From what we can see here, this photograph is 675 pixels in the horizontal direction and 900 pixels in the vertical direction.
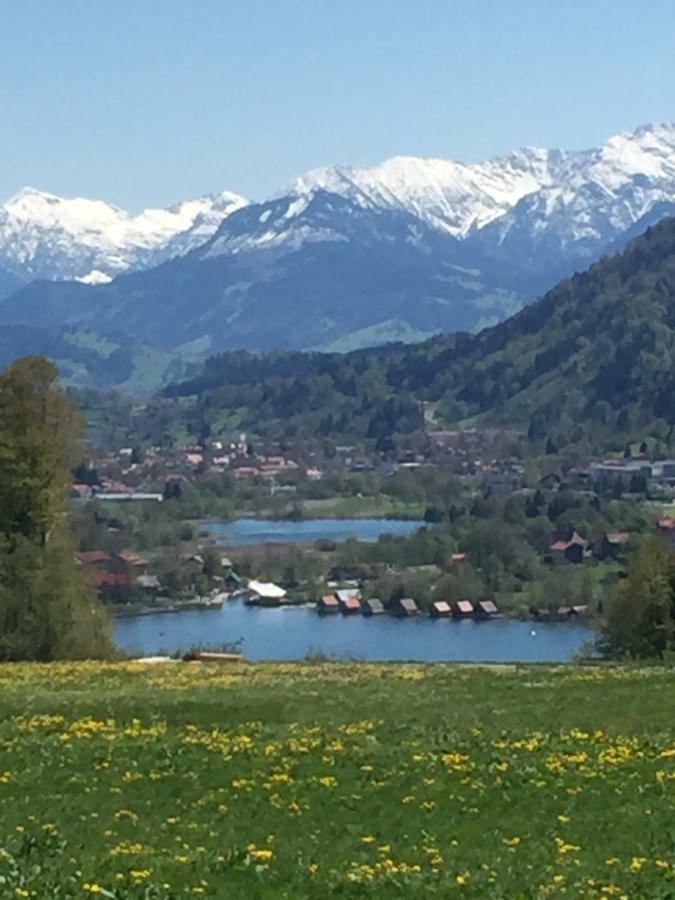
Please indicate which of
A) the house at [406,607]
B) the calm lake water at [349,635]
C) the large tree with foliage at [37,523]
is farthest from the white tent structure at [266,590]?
the large tree with foliage at [37,523]

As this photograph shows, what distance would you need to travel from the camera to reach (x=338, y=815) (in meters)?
21.5

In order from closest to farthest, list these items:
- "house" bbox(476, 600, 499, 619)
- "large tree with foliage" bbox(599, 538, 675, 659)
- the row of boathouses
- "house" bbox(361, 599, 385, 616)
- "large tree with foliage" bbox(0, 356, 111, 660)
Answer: "large tree with foliage" bbox(0, 356, 111, 660) < "large tree with foliage" bbox(599, 538, 675, 659) < "house" bbox(476, 600, 499, 619) < the row of boathouses < "house" bbox(361, 599, 385, 616)

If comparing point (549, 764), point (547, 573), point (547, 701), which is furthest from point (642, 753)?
point (547, 573)

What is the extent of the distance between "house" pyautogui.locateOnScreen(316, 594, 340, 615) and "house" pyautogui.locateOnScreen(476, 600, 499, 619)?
15091 millimetres

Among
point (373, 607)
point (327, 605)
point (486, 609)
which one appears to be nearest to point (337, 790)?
point (486, 609)

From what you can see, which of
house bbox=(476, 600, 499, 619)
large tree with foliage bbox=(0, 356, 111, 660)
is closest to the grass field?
large tree with foliage bbox=(0, 356, 111, 660)

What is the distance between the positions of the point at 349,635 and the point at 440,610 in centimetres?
2769

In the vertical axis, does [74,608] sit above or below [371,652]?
above

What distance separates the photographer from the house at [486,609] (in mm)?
170125

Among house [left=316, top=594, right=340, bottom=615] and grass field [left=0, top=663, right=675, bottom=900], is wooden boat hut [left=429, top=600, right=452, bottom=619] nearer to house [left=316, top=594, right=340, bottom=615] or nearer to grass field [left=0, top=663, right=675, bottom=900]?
house [left=316, top=594, right=340, bottom=615]

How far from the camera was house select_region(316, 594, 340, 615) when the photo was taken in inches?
6806

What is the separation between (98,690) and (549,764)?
49.1ft

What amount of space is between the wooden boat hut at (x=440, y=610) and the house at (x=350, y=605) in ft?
25.9

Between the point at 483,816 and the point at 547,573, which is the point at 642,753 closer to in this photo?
the point at 483,816
